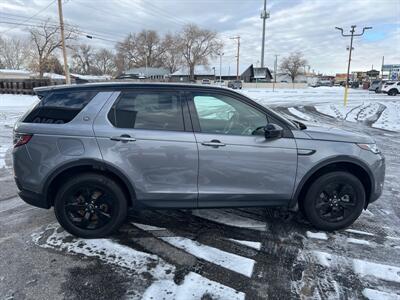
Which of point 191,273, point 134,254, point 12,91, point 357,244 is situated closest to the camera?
point 191,273

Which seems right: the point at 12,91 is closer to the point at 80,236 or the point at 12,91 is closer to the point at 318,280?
the point at 80,236

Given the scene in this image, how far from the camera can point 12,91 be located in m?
33.0

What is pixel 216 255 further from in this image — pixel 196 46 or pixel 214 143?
pixel 196 46

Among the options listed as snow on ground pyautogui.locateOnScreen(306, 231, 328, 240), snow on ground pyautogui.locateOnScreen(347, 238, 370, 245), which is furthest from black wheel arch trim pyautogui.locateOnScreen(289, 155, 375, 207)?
snow on ground pyautogui.locateOnScreen(347, 238, 370, 245)

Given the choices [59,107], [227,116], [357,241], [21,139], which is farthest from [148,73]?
[357,241]

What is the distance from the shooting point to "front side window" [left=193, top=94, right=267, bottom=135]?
354cm

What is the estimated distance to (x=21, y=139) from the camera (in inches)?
137

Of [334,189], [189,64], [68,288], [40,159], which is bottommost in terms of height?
[68,288]

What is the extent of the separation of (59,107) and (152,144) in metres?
1.18

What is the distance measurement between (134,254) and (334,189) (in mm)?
2470

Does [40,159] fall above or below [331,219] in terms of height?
above

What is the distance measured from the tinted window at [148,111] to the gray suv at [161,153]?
1cm

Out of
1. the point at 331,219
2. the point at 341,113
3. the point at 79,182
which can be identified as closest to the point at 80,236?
the point at 79,182

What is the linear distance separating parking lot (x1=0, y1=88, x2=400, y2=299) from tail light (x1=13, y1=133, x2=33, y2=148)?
1.13 metres
